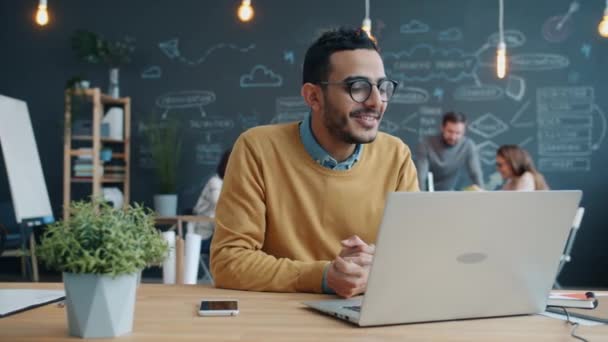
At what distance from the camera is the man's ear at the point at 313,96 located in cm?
176

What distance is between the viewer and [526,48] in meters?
5.88

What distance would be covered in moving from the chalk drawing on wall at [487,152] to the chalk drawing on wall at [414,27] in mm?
1170

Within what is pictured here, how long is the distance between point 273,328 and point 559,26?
554cm

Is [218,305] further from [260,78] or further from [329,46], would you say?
[260,78]

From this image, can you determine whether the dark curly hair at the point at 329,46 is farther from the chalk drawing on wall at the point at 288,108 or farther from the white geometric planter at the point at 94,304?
the chalk drawing on wall at the point at 288,108

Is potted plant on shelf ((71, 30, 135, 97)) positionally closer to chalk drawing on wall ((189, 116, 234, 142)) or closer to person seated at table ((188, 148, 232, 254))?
chalk drawing on wall ((189, 116, 234, 142))

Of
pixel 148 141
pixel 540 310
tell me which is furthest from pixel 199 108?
pixel 540 310

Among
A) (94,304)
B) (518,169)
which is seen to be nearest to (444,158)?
(518,169)

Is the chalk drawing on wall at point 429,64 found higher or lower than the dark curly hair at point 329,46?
higher

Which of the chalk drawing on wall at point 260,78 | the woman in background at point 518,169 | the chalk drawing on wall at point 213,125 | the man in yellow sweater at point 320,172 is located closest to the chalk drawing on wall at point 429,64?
the chalk drawing on wall at point 260,78

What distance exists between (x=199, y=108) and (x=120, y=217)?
17.0 feet

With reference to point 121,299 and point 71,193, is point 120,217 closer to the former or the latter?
point 121,299

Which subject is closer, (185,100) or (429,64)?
(429,64)

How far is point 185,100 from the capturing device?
241 inches
